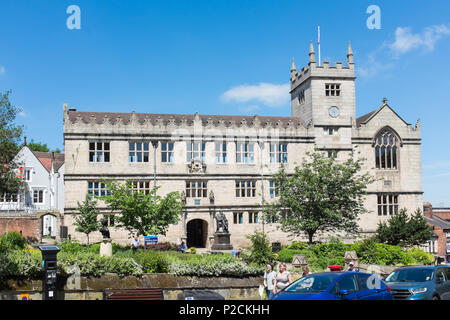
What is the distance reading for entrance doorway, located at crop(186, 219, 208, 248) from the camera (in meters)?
47.0

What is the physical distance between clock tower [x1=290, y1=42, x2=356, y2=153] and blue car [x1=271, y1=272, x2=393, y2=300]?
34898mm

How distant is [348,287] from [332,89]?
38.6 m

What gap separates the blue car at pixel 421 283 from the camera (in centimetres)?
1551

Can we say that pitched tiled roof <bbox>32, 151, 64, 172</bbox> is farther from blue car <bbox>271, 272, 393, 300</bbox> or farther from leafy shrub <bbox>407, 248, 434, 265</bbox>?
blue car <bbox>271, 272, 393, 300</bbox>

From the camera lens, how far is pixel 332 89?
163 ft

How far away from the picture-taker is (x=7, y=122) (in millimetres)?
39844

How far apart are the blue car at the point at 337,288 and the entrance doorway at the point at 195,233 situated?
3344 centimetres

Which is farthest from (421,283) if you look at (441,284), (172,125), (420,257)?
(172,125)

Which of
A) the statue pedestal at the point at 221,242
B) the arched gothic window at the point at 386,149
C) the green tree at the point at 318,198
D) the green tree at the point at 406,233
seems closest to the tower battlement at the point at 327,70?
the arched gothic window at the point at 386,149

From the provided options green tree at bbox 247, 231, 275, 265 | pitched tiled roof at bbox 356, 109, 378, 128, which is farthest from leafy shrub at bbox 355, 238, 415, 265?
pitched tiled roof at bbox 356, 109, 378, 128

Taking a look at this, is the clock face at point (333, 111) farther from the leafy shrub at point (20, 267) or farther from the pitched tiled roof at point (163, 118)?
the leafy shrub at point (20, 267)

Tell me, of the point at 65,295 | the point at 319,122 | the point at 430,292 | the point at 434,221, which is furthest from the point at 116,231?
the point at 434,221
